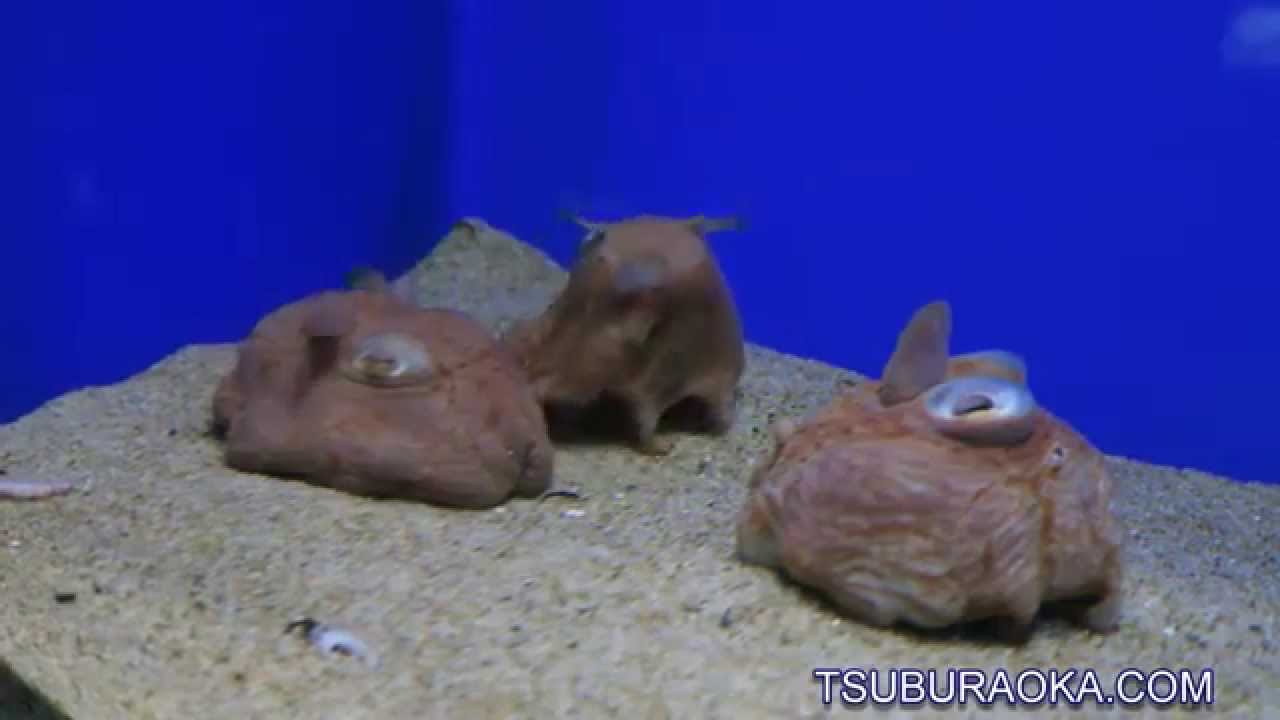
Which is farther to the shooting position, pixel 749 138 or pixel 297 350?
pixel 749 138

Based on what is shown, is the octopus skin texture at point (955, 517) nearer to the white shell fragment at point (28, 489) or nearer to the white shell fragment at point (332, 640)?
the white shell fragment at point (332, 640)

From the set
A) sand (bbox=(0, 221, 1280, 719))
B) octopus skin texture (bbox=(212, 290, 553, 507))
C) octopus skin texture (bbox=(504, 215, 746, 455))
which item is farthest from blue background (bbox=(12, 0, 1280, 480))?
octopus skin texture (bbox=(504, 215, 746, 455))

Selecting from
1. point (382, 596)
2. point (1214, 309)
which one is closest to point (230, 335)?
A: point (382, 596)

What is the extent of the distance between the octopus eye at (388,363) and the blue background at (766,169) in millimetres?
1123

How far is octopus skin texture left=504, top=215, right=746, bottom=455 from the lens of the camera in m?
3.94

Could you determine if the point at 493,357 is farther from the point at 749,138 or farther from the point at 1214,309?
the point at 1214,309

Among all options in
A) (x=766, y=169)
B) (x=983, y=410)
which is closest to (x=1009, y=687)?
(x=983, y=410)

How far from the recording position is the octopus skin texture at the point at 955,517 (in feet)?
8.04

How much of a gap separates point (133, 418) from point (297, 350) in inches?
26.3

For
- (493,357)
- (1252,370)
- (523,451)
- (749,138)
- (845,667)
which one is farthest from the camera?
(749,138)

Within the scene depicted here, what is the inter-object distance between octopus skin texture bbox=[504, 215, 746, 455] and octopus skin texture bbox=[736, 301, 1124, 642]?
1.27 metres

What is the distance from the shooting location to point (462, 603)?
254 cm

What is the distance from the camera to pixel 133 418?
3877mm

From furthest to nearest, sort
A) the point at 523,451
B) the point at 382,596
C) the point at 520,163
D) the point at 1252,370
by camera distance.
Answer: the point at 520,163 < the point at 1252,370 < the point at 523,451 < the point at 382,596
